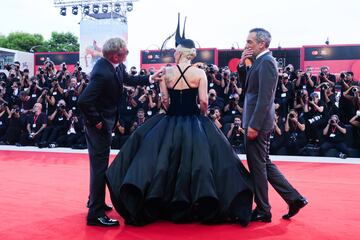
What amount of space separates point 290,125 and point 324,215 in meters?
5.20

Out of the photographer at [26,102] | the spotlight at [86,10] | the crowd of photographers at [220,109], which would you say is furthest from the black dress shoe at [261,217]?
the spotlight at [86,10]

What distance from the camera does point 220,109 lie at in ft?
30.8

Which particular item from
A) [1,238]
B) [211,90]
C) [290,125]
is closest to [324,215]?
[1,238]

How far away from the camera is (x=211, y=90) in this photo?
30.2ft

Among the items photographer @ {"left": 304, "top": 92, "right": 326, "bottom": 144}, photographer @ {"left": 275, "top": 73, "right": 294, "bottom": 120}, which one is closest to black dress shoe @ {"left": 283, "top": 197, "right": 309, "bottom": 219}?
photographer @ {"left": 304, "top": 92, "right": 326, "bottom": 144}

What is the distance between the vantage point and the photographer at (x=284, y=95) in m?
9.12

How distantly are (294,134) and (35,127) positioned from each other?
256 inches

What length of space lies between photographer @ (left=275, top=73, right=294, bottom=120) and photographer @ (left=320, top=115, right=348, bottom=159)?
106cm

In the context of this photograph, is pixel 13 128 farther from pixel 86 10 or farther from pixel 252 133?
pixel 86 10

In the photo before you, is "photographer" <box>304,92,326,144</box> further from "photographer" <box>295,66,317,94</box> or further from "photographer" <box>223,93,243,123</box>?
"photographer" <box>223,93,243,123</box>

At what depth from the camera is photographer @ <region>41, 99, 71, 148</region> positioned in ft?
33.8

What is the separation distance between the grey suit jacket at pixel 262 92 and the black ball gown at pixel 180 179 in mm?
348

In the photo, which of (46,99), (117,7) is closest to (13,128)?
(46,99)

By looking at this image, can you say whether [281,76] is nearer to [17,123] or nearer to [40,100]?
[40,100]
